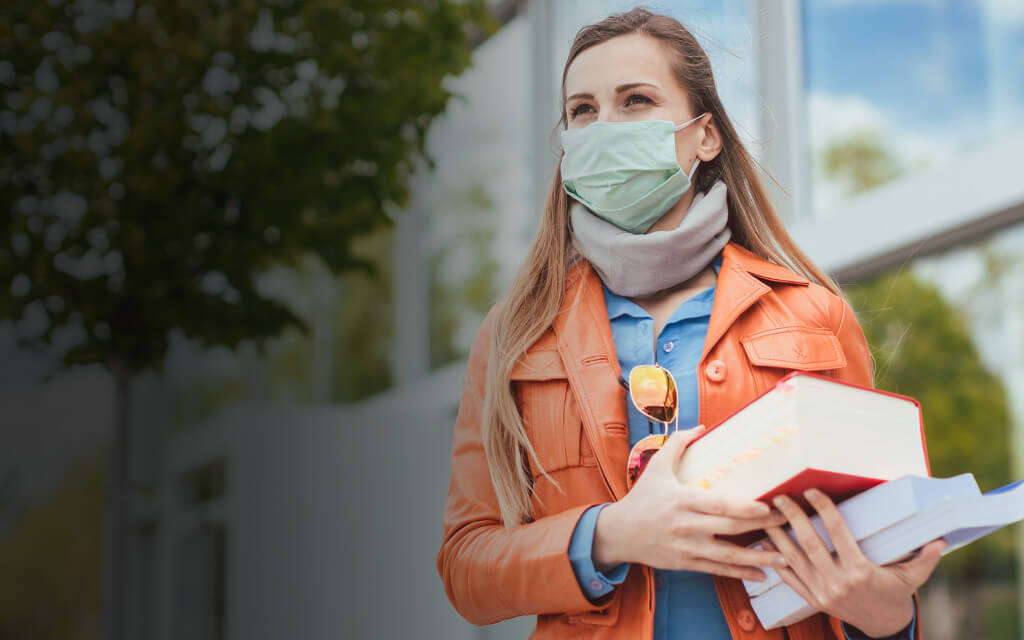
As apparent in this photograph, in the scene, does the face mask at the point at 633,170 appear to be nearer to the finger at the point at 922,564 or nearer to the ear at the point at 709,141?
the ear at the point at 709,141

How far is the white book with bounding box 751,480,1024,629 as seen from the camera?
1150 mm

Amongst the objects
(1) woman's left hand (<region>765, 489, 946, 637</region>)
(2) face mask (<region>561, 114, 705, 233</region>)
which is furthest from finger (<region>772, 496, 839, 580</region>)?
(2) face mask (<region>561, 114, 705, 233</region>)

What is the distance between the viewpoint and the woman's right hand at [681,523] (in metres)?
1.21

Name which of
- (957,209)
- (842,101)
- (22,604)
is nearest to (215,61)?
(842,101)

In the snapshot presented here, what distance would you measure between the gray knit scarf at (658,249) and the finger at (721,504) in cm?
44

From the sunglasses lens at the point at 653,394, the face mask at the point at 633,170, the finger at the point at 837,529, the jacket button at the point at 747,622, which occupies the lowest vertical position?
the jacket button at the point at 747,622

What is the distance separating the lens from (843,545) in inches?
47.3

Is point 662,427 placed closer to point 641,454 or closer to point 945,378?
point 641,454

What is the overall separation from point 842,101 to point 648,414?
370 centimetres

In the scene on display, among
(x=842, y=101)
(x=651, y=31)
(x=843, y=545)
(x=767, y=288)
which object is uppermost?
(x=842, y=101)

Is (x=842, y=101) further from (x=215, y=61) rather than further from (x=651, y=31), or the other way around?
(x=651, y=31)

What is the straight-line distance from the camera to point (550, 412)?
1540 mm

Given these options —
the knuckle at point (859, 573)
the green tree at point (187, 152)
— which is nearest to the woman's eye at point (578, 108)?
the knuckle at point (859, 573)

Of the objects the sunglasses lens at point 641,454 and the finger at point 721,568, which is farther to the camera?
the sunglasses lens at point 641,454
